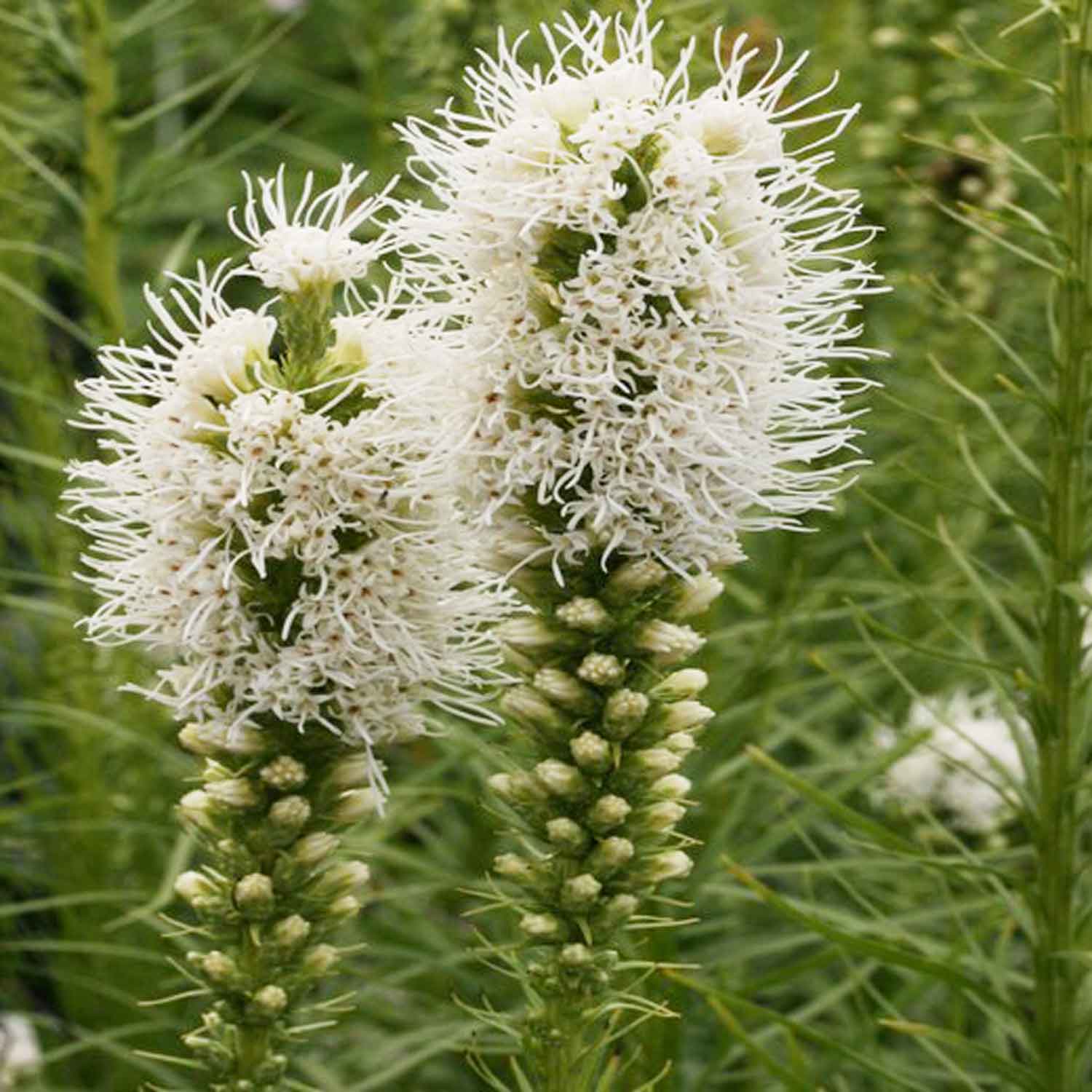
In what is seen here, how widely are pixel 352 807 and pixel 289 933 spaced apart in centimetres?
12

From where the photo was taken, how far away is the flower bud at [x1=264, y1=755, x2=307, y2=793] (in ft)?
5.65

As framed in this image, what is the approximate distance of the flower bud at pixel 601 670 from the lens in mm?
1667

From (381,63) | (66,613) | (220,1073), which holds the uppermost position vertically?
(381,63)

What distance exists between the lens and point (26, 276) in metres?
3.40

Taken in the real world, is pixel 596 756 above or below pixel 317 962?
above

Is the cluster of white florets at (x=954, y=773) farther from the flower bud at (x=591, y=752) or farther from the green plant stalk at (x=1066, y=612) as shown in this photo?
the flower bud at (x=591, y=752)

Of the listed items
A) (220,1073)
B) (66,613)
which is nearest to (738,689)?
(66,613)

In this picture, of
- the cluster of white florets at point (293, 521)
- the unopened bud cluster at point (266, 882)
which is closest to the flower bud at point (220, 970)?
the unopened bud cluster at point (266, 882)

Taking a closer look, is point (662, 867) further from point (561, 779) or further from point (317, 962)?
point (317, 962)

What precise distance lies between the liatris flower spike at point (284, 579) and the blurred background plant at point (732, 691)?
0.51 m

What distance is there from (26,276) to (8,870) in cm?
100

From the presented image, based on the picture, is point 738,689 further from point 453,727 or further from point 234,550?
point 234,550

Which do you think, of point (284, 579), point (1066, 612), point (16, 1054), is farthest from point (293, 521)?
point (16, 1054)

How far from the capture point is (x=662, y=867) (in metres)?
1.74
